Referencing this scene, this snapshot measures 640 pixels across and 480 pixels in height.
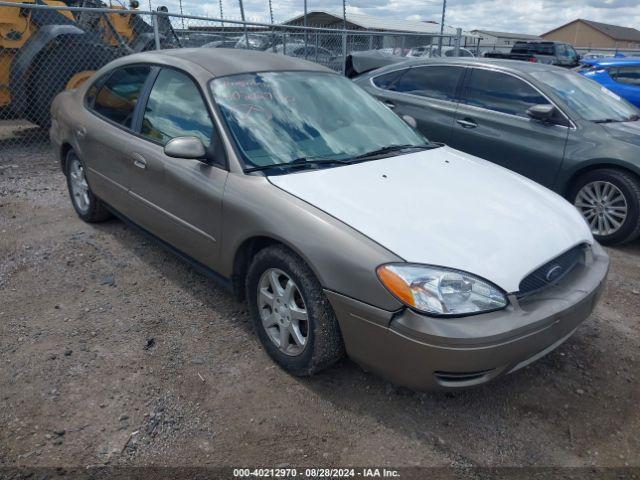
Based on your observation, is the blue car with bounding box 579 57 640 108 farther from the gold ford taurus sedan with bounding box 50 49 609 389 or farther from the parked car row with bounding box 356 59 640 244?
the gold ford taurus sedan with bounding box 50 49 609 389

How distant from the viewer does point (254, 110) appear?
3199mm

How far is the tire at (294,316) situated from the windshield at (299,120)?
61cm

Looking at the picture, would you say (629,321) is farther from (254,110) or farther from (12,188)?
(12,188)

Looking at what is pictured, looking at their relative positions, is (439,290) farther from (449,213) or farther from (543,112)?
(543,112)

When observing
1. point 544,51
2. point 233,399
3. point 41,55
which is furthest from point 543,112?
point 544,51

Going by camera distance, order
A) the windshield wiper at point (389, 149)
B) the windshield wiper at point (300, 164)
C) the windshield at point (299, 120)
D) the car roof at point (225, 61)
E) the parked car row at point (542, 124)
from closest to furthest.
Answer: the windshield wiper at point (300, 164), the windshield at point (299, 120), the windshield wiper at point (389, 149), the car roof at point (225, 61), the parked car row at point (542, 124)

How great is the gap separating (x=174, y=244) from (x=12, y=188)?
3608 millimetres

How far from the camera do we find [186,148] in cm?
296

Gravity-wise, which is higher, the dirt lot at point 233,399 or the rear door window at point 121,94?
the rear door window at point 121,94

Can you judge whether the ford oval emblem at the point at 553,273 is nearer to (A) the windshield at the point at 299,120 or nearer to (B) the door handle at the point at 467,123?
(A) the windshield at the point at 299,120

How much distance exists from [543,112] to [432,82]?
148 cm

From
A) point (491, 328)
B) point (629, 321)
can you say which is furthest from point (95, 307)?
point (629, 321)

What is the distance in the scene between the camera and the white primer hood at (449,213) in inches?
94.0

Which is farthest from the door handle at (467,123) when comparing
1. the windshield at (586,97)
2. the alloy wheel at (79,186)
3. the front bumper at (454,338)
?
the alloy wheel at (79,186)
